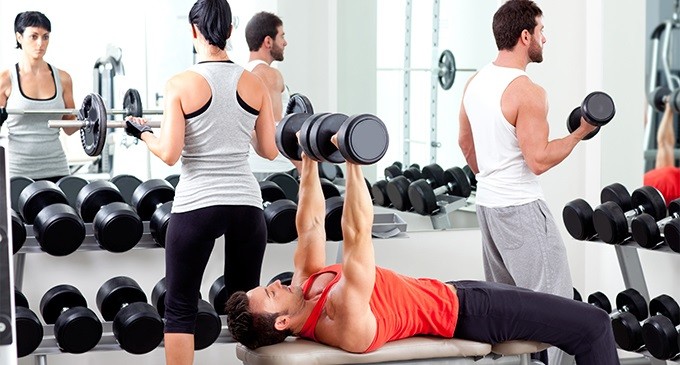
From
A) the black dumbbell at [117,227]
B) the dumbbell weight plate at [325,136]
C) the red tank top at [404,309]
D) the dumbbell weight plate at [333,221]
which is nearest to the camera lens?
the dumbbell weight plate at [325,136]

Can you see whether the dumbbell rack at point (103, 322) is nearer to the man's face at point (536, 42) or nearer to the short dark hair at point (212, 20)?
the short dark hair at point (212, 20)

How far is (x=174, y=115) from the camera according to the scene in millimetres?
2924

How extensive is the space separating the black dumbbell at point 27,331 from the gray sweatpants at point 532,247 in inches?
56.1

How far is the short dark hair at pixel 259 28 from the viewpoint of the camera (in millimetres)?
4109

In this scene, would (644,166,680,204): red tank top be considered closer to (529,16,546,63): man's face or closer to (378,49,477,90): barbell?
(378,49,477,90): barbell

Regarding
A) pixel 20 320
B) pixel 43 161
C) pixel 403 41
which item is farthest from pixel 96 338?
pixel 403 41

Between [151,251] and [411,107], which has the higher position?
[411,107]

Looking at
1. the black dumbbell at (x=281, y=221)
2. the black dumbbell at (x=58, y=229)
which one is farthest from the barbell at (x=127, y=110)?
the black dumbbell at (x=281, y=221)

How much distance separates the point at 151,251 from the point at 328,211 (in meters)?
0.71

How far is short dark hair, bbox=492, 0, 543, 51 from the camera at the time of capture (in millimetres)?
3111

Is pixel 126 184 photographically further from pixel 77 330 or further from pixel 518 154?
pixel 518 154

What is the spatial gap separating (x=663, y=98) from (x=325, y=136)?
2.66 metres

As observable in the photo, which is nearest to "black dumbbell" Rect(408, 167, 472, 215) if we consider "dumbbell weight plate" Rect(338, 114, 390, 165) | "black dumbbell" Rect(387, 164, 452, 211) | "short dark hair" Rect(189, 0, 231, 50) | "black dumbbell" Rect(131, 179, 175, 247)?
"black dumbbell" Rect(387, 164, 452, 211)

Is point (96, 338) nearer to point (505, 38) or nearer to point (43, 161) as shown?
point (43, 161)
